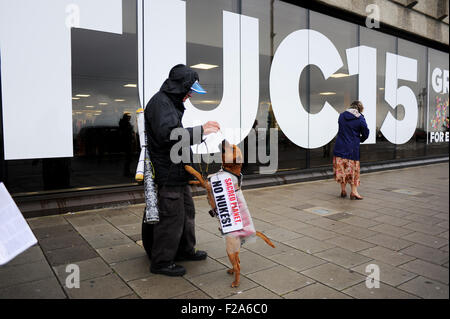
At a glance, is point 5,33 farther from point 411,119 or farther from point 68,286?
point 411,119

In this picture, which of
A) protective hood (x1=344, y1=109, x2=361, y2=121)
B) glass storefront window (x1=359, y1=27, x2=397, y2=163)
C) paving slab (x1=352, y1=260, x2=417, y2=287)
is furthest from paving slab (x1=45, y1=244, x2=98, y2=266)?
glass storefront window (x1=359, y1=27, x2=397, y2=163)

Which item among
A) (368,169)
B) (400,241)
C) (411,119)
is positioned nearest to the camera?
(400,241)

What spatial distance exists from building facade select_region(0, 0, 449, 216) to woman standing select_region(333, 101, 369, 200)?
6.45ft

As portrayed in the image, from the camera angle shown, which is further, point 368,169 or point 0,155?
point 368,169

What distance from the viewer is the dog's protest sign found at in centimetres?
308

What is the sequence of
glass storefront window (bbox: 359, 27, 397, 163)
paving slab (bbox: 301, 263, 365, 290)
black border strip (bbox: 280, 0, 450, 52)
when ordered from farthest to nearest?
glass storefront window (bbox: 359, 27, 397, 163), black border strip (bbox: 280, 0, 450, 52), paving slab (bbox: 301, 263, 365, 290)

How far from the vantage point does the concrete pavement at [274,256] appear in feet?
10.1

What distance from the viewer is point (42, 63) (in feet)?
18.0

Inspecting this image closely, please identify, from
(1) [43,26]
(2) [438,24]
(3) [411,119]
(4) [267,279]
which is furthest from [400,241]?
(2) [438,24]

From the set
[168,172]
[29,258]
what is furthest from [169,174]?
[29,258]

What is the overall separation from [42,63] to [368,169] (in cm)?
883

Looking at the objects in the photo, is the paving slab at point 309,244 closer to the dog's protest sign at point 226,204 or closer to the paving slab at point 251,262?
the paving slab at point 251,262

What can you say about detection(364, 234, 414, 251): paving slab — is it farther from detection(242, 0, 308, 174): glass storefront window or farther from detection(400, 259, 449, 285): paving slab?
detection(242, 0, 308, 174): glass storefront window

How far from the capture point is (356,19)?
1007 cm
